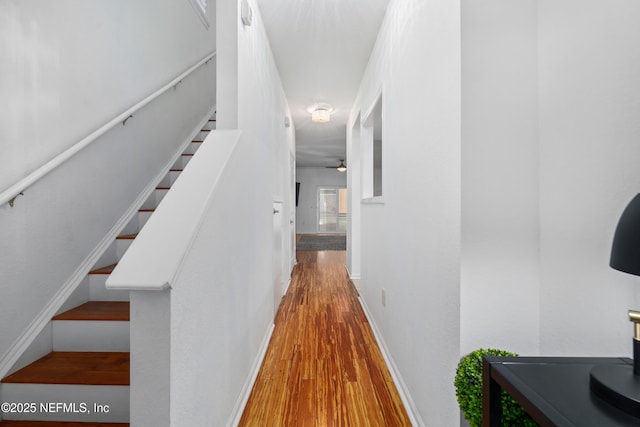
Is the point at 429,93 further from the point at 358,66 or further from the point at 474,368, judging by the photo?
the point at 358,66

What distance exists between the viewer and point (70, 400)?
1.11 meters

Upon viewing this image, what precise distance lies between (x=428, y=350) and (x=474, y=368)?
0.37 meters

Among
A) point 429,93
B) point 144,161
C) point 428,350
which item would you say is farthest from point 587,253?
point 144,161

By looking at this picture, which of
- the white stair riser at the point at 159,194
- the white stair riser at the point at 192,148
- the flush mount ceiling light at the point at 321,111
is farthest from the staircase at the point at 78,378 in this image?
the flush mount ceiling light at the point at 321,111

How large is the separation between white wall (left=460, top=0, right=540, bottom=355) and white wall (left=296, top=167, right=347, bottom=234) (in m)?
9.53

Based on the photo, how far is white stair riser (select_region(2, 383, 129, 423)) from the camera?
110cm

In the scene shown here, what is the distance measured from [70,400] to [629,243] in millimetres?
1822

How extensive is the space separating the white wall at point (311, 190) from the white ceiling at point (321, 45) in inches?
242

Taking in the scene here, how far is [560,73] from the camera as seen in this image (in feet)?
2.82

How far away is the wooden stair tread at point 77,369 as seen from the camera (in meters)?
1.11

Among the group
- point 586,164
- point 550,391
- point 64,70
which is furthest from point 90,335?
point 586,164

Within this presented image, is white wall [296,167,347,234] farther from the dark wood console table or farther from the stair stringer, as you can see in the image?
the dark wood console table

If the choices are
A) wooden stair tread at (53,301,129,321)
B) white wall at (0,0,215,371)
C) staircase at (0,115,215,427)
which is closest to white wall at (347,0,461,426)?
staircase at (0,115,215,427)

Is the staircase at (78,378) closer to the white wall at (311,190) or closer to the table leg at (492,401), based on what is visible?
the table leg at (492,401)
